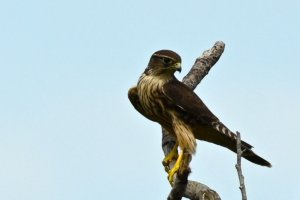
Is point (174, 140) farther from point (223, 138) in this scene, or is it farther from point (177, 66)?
point (177, 66)

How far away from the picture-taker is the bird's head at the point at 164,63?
8.05 m

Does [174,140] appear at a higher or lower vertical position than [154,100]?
lower

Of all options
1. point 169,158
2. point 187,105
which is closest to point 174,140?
point 169,158

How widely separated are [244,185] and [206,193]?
184cm

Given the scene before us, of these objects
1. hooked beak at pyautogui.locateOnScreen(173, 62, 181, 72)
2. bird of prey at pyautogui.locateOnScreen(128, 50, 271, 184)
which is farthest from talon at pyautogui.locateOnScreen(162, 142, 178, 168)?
hooked beak at pyautogui.locateOnScreen(173, 62, 181, 72)

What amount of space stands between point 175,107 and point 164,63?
1.83 feet

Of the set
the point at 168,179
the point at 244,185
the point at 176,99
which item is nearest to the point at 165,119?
the point at 176,99

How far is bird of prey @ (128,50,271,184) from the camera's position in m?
7.82

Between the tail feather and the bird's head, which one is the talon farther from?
the bird's head

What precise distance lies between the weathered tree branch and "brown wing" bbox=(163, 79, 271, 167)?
391mm

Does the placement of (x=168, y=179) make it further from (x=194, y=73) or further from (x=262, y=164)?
(x=194, y=73)

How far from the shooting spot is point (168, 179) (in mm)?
7344

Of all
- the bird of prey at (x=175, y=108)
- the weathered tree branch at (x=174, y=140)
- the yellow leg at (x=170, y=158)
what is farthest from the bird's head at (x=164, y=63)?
the yellow leg at (x=170, y=158)

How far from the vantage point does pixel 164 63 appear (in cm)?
814
